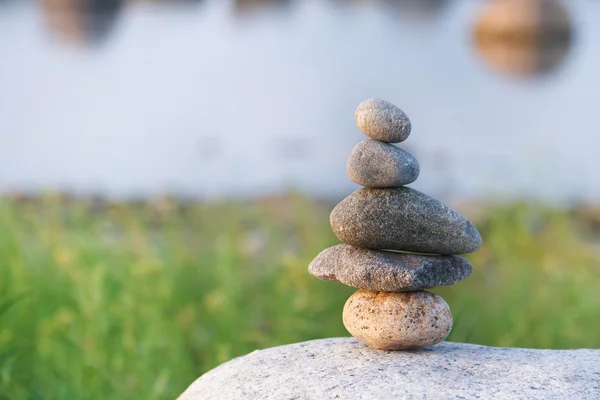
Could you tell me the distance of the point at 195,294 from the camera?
17.6ft

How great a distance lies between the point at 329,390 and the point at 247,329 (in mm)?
2248

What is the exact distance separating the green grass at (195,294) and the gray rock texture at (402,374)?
986 millimetres

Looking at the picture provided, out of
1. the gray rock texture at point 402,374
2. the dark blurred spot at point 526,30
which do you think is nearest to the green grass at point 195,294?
the gray rock texture at point 402,374

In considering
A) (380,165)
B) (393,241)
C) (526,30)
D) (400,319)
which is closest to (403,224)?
(393,241)

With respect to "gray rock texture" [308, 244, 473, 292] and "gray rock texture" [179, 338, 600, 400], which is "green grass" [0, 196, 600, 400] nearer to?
"gray rock texture" [179, 338, 600, 400]

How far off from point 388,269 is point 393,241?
0.37 feet

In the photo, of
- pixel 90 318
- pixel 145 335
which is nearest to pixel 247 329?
pixel 145 335

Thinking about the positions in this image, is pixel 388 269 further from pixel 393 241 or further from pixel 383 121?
pixel 383 121

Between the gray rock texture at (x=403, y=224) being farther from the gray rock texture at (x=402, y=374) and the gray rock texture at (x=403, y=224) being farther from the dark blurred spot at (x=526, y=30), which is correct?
the dark blurred spot at (x=526, y=30)

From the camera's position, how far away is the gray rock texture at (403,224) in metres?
2.88

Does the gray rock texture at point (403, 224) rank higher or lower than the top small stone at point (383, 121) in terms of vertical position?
lower

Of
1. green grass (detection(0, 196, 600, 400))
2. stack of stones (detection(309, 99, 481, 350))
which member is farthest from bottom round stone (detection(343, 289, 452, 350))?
green grass (detection(0, 196, 600, 400))

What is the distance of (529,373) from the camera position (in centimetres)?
282

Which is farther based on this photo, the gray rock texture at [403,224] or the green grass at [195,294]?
the green grass at [195,294]
